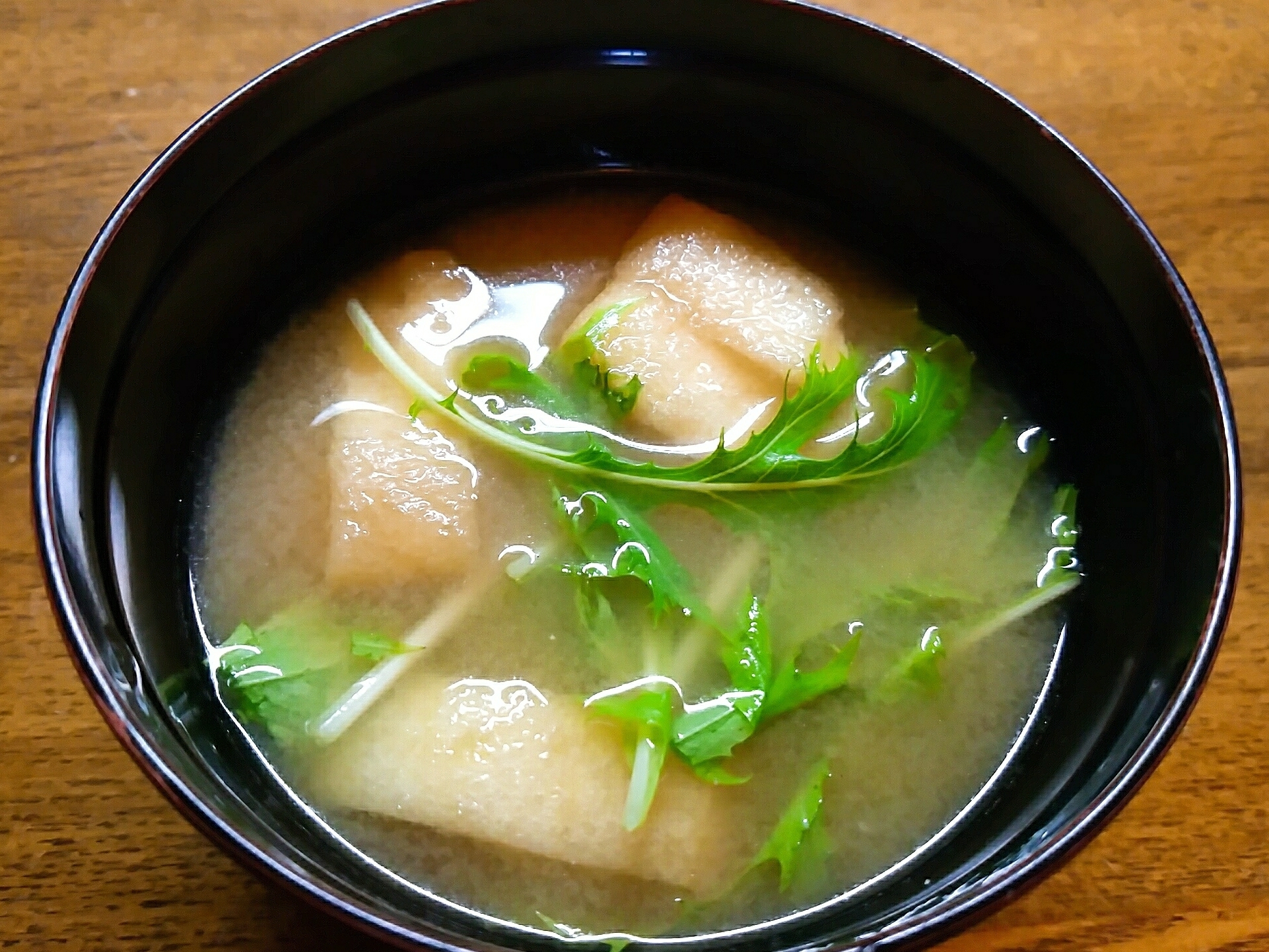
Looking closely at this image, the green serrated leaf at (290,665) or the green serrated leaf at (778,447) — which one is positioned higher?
the green serrated leaf at (778,447)

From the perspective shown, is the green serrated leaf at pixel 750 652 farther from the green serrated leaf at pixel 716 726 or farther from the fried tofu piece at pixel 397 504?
→ the fried tofu piece at pixel 397 504

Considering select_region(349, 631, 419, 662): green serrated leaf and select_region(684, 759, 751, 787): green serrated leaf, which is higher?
select_region(349, 631, 419, 662): green serrated leaf

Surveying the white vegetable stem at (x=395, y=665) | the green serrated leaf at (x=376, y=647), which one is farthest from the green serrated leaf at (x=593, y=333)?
the green serrated leaf at (x=376, y=647)

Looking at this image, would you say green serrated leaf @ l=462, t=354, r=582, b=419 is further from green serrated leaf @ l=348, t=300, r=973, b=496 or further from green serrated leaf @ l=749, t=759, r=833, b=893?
green serrated leaf @ l=749, t=759, r=833, b=893

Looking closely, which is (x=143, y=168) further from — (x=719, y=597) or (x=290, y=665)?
(x=719, y=597)

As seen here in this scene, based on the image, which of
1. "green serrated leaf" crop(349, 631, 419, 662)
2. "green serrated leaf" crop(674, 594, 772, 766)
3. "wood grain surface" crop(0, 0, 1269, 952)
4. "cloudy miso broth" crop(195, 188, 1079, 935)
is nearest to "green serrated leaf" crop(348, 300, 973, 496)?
"cloudy miso broth" crop(195, 188, 1079, 935)

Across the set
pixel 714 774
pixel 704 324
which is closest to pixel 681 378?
pixel 704 324

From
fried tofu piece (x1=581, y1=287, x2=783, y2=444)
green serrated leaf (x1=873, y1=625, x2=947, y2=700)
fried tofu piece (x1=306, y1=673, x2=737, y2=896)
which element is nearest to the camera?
fried tofu piece (x1=306, y1=673, x2=737, y2=896)
